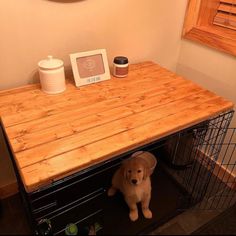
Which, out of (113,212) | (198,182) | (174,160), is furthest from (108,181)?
(198,182)

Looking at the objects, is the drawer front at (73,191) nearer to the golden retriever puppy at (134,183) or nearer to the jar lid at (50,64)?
the golden retriever puppy at (134,183)

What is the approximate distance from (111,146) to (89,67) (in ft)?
1.72

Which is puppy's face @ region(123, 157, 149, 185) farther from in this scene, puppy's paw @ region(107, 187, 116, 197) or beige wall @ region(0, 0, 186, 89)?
beige wall @ region(0, 0, 186, 89)

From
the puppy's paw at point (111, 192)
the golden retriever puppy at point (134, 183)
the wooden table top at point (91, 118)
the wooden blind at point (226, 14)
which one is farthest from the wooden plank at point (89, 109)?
the puppy's paw at point (111, 192)

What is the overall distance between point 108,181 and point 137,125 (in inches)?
26.9

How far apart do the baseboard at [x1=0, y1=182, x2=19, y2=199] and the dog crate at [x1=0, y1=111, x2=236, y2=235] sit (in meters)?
0.22

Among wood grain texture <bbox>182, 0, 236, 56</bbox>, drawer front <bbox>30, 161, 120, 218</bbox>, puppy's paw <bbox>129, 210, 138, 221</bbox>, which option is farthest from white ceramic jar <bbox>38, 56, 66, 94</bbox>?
wood grain texture <bbox>182, 0, 236, 56</bbox>

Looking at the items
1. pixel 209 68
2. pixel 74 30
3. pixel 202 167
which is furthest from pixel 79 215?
pixel 209 68

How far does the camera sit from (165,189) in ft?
4.86

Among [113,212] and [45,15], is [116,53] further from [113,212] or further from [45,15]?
[113,212]

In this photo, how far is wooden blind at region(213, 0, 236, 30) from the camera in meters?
1.38

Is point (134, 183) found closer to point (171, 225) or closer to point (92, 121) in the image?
point (171, 225)

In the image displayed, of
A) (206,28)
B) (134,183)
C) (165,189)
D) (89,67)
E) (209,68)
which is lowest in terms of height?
(165,189)

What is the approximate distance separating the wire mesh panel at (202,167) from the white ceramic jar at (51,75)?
27.6 inches
